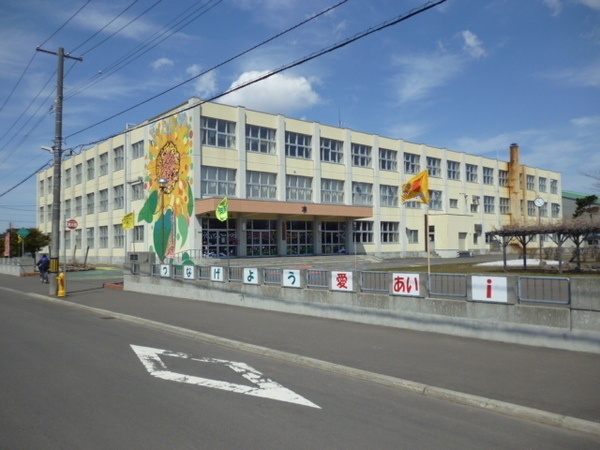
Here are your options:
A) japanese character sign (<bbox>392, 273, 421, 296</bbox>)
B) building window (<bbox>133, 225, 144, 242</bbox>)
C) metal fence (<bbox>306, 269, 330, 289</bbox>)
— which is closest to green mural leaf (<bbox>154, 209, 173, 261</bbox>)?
building window (<bbox>133, 225, 144, 242</bbox>)

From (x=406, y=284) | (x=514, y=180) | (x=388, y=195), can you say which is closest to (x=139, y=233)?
(x=388, y=195)

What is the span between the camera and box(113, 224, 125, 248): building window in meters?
45.6

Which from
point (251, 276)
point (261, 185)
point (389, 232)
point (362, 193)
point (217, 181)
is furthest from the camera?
point (389, 232)

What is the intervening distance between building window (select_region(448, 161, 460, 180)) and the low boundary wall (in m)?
46.2

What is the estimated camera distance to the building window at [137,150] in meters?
42.4

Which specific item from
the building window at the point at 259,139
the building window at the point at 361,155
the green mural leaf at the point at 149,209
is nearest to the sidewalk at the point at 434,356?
the green mural leaf at the point at 149,209

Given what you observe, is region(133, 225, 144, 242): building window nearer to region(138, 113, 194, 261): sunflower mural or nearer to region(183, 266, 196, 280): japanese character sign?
region(138, 113, 194, 261): sunflower mural

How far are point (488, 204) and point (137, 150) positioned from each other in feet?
141

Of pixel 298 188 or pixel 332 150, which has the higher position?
pixel 332 150

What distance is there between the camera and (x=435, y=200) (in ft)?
182

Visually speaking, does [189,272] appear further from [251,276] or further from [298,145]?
[298,145]

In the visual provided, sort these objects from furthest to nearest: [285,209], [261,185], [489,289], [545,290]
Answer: [261,185]
[285,209]
[489,289]
[545,290]

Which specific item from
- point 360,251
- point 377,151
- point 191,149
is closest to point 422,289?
point 191,149

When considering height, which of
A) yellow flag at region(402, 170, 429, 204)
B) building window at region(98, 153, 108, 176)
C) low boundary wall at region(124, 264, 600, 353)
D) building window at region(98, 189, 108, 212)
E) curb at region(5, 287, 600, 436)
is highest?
building window at region(98, 153, 108, 176)
